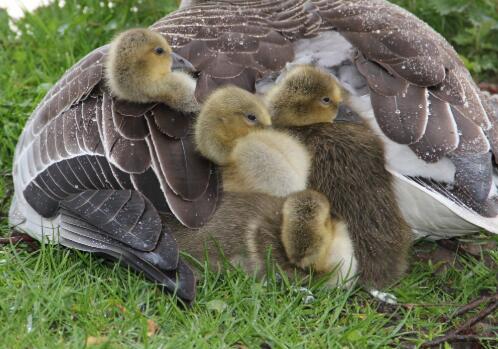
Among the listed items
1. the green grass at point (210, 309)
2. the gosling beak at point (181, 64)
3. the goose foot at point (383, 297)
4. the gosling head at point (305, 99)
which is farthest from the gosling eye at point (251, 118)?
the goose foot at point (383, 297)

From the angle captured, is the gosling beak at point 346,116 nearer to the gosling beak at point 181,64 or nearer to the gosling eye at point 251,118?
the gosling eye at point 251,118

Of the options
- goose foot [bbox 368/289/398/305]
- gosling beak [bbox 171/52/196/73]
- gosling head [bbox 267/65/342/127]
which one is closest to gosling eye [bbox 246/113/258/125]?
gosling head [bbox 267/65/342/127]

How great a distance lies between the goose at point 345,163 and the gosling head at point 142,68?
47 cm

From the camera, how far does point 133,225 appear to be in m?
3.99

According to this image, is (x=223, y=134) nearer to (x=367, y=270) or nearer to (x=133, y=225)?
(x=133, y=225)

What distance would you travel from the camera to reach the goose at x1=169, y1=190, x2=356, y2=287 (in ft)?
13.0

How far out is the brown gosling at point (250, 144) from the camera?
156 inches

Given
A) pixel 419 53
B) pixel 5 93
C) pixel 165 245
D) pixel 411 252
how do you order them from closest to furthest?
1. pixel 165 245
2. pixel 419 53
3. pixel 411 252
4. pixel 5 93

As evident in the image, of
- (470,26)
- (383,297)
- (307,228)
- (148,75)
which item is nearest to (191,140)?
(148,75)

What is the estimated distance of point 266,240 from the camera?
405cm

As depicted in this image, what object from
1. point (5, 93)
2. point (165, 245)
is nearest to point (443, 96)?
point (165, 245)

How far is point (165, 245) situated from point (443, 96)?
138cm

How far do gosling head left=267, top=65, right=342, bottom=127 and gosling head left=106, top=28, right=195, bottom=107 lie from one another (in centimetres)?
40

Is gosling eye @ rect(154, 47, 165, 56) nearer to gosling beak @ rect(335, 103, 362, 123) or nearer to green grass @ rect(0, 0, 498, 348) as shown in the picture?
gosling beak @ rect(335, 103, 362, 123)
